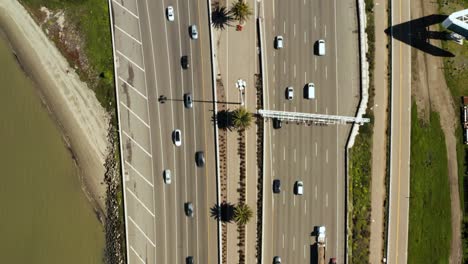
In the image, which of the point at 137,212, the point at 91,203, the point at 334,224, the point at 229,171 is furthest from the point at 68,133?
the point at 334,224

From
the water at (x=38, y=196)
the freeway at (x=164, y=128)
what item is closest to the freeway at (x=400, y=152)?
the freeway at (x=164, y=128)

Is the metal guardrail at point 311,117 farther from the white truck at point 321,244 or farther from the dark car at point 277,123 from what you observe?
the white truck at point 321,244

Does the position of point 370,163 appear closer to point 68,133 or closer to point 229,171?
point 229,171

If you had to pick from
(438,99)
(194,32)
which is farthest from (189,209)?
(438,99)

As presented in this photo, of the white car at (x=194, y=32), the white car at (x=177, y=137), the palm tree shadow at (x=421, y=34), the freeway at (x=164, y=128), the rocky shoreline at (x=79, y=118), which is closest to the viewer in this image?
the palm tree shadow at (x=421, y=34)

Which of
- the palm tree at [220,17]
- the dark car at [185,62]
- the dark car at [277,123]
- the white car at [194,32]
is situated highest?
the palm tree at [220,17]

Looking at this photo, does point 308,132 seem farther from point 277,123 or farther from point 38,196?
point 38,196
